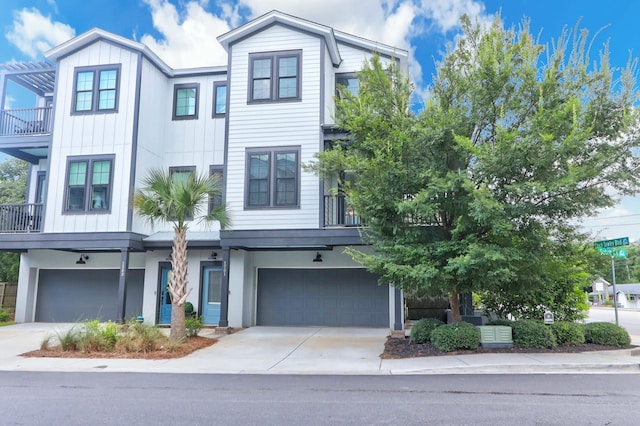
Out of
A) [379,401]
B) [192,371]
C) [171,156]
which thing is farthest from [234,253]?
[379,401]

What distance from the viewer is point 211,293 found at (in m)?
15.7

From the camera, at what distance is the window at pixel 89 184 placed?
14758 mm

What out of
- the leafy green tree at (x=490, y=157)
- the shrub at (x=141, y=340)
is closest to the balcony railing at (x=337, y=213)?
the leafy green tree at (x=490, y=157)

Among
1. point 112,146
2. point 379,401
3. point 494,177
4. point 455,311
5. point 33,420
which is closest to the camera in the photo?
point 33,420

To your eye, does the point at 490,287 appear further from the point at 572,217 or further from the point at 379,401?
the point at 379,401

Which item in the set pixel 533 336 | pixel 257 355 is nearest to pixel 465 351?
pixel 533 336

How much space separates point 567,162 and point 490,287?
10.5 feet

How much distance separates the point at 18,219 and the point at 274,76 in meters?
10.0

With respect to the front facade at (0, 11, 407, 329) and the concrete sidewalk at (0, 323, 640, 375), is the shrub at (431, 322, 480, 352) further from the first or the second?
the front facade at (0, 11, 407, 329)

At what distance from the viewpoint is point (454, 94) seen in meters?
10.6

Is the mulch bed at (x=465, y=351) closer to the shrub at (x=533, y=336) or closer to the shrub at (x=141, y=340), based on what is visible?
the shrub at (x=533, y=336)

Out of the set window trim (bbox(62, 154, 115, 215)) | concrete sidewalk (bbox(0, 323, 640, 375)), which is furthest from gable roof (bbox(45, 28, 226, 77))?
concrete sidewalk (bbox(0, 323, 640, 375))

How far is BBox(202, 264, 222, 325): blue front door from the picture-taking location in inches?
613

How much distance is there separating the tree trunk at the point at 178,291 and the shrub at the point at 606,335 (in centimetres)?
965
